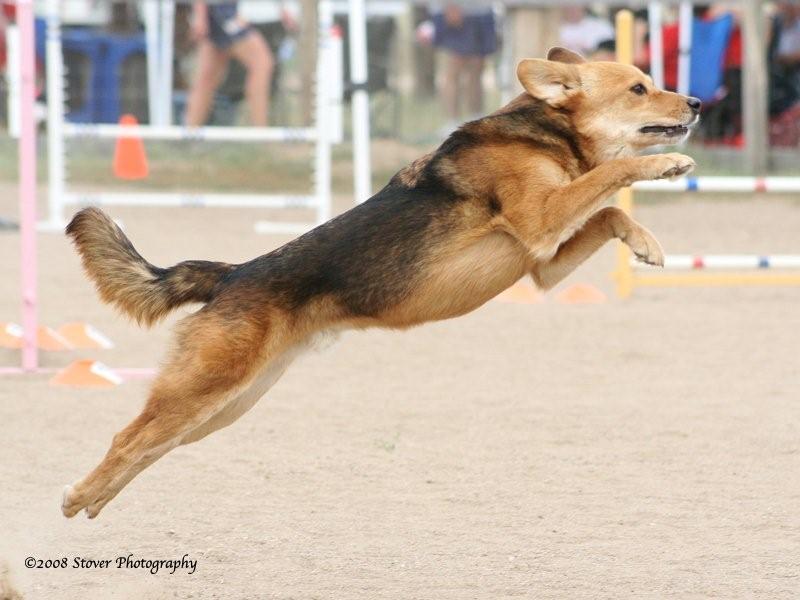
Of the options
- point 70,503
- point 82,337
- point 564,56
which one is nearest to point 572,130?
point 564,56

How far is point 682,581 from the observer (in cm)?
480

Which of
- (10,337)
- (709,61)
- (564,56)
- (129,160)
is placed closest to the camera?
(564,56)

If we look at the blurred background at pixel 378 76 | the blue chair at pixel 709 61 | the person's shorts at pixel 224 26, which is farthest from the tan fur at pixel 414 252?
the person's shorts at pixel 224 26

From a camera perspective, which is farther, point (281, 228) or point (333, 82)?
point (281, 228)

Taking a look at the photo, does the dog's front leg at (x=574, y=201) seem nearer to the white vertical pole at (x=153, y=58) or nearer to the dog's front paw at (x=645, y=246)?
the dog's front paw at (x=645, y=246)

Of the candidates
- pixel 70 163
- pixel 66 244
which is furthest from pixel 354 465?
pixel 70 163

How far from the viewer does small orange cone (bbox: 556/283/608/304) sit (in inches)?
407

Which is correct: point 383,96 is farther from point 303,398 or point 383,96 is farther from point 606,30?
point 303,398

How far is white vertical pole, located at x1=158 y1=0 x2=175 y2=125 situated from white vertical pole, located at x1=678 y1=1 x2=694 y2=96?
20.1 feet

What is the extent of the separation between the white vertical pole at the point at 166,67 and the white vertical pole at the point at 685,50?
614cm

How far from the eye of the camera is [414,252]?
4.96 meters

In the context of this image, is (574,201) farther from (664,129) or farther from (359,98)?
(359,98)

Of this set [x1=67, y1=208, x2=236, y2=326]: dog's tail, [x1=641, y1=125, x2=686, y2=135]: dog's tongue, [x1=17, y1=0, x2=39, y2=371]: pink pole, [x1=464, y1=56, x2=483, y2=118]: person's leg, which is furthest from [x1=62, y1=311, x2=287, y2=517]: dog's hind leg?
[x1=464, y1=56, x2=483, y2=118]: person's leg

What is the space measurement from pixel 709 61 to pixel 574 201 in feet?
43.1
